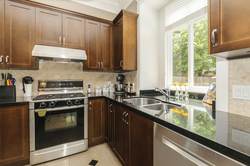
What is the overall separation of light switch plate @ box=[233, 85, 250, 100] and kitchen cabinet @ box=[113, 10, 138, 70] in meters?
1.60

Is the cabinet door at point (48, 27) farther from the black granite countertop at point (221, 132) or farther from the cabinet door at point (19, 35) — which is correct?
the black granite countertop at point (221, 132)

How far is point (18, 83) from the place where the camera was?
2141mm

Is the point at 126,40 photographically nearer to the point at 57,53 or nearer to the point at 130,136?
the point at 57,53

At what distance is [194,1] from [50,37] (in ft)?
8.13

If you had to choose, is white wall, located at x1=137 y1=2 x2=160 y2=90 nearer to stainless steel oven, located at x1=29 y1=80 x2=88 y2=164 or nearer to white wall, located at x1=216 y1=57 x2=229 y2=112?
stainless steel oven, located at x1=29 y1=80 x2=88 y2=164

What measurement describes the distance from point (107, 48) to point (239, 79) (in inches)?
88.3

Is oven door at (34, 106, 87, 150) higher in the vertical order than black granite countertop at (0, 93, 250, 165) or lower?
lower

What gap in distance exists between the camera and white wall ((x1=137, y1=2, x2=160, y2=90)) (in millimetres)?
2328

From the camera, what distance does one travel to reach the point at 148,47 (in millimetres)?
2406

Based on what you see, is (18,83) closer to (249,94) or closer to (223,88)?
(223,88)

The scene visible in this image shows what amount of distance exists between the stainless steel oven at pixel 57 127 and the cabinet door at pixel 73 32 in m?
1.06

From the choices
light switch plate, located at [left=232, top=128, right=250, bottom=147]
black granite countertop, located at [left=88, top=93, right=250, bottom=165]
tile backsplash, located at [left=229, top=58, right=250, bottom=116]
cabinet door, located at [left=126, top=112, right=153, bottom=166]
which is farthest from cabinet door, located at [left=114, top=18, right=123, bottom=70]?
light switch plate, located at [left=232, top=128, right=250, bottom=147]

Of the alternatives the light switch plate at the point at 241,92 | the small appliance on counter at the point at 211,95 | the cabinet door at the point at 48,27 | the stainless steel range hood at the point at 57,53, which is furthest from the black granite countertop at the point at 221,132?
the cabinet door at the point at 48,27

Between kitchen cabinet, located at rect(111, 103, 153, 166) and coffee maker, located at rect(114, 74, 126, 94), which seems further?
coffee maker, located at rect(114, 74, 126, 94)
